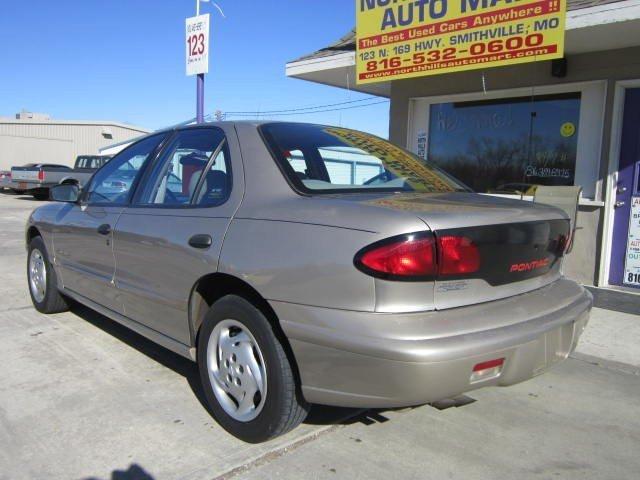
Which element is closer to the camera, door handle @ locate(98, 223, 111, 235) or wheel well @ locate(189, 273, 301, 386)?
wheel well @ locate(189, 273, 301, 386)

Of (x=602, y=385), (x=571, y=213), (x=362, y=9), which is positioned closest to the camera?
(x=602, y=385)

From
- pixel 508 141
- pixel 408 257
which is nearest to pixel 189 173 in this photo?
pixel 408 257

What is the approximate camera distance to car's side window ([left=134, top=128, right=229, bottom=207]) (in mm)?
3149

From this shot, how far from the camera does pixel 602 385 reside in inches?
152

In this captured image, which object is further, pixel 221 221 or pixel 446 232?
pixel 221 221

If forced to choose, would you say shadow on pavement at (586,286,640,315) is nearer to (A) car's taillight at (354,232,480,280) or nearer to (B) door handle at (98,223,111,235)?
(A) car's taillight at (354,232,480,280)

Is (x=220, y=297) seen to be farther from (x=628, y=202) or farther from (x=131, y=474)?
(x=628, y=202)

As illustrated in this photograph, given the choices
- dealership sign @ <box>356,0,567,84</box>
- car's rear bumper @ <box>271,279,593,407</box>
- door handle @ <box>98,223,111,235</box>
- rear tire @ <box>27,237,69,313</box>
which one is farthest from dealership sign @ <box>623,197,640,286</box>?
rear tire @ <box>27,237,69,313</box>

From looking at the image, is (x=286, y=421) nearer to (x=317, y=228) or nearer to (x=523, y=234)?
(x=317, y=228)

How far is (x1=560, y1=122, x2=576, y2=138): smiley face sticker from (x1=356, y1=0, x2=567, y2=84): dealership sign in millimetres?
1553

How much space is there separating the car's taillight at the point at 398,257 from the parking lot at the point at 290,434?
1025 mm

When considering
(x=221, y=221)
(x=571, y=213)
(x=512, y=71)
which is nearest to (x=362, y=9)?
(x=512, y=71)

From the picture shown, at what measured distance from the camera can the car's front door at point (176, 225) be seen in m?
2.97

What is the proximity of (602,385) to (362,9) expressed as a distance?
5.12 metres
